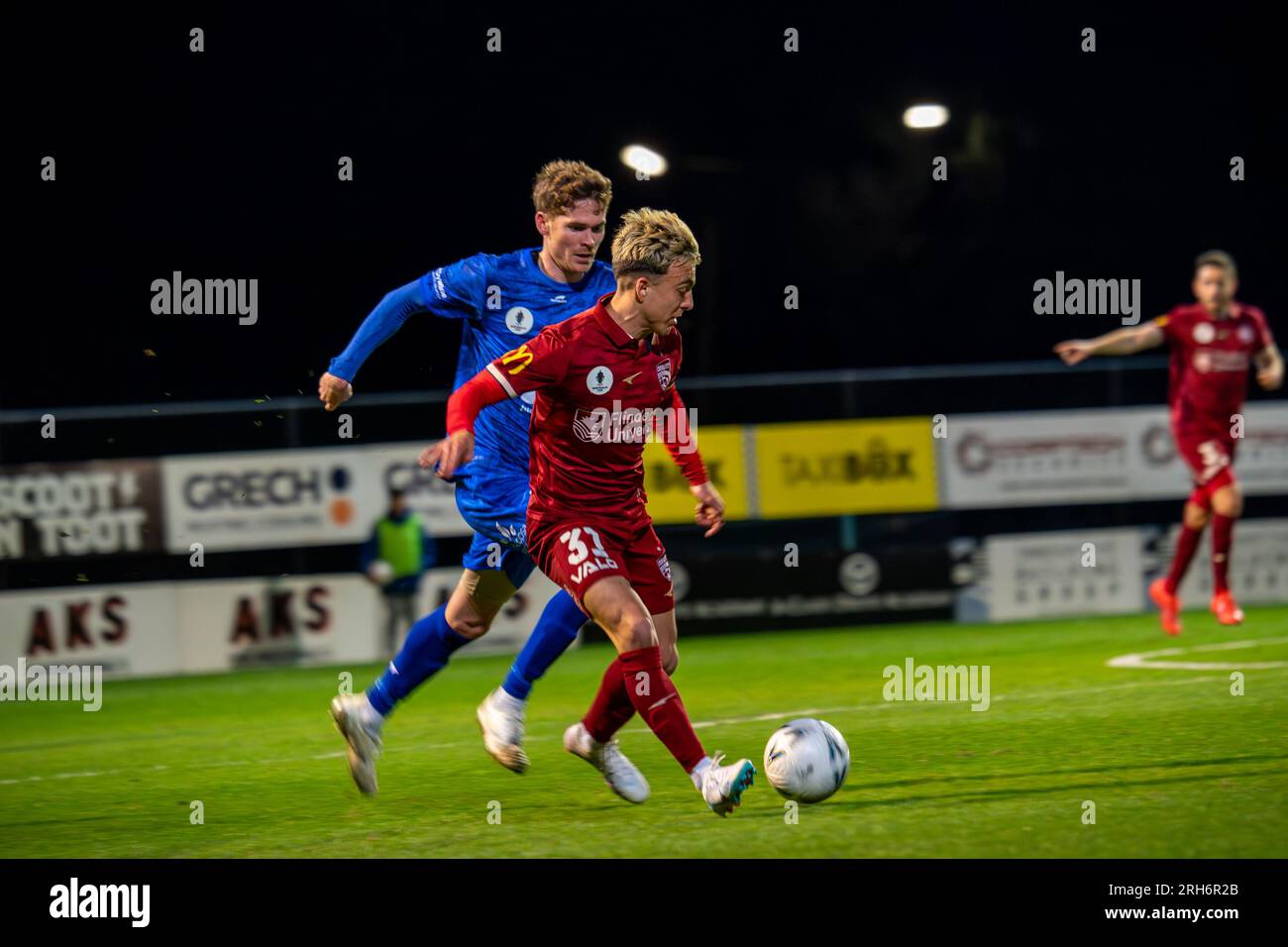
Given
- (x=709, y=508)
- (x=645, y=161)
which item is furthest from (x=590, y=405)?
(x=645, y=161)

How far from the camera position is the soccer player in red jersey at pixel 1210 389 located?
33.8 feet

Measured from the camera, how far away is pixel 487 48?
688 inches

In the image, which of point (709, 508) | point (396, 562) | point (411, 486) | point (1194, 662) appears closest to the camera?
point (709, 508)

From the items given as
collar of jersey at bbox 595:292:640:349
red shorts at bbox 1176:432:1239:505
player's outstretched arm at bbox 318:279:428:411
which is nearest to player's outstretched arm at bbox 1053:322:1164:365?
red shorts at bbox 1176:432:1239:505

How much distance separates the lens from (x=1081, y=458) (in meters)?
12.4

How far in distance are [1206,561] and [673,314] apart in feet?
28.0

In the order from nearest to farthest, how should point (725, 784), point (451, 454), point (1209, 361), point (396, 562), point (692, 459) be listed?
point (725, 784) → point (451, 454) → point (692, 459) → point (1209, 361) → point (396, 562)

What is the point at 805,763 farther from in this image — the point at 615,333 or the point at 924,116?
the point at 924,116

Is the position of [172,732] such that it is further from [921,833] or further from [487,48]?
[487,48]

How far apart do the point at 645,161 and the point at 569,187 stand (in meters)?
12.1

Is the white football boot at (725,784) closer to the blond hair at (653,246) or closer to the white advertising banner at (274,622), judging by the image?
the blond hair at (653,246)

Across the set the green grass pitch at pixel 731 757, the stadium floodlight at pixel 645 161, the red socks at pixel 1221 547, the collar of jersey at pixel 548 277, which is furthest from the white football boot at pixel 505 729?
the stadium floodlight at pixel 645 161

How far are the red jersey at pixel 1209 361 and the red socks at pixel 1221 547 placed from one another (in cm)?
58

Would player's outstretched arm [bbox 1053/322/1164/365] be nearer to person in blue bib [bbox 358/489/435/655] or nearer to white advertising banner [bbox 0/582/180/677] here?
person in blue bib [bbox 358/489/435/655]
